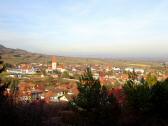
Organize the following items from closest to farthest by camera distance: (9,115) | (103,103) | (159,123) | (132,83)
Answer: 1. (9,115)
2. (103,103)
3. (159,123)
4. (132,83)

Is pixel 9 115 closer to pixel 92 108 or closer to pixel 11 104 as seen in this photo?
pixel 11 104

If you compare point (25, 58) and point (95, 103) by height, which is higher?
point (25, 58)

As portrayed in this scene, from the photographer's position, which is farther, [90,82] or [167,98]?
[167,98]

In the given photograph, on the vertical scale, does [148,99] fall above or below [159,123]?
above

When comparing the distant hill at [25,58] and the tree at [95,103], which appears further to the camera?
the distant hill at [25,58]

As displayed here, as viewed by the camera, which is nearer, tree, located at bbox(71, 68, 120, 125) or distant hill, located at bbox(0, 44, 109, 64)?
tree, located at bbox(71, 68, 120, 125)

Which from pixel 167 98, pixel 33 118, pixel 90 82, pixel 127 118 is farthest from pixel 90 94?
pixel 33 118

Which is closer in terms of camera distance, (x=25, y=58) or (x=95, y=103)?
(x=95, y=103)

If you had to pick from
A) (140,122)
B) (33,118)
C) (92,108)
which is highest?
(33,118)

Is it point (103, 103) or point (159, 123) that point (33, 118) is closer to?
point (103, 103)

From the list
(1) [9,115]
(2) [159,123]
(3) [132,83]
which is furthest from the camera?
(3) [132,83]
